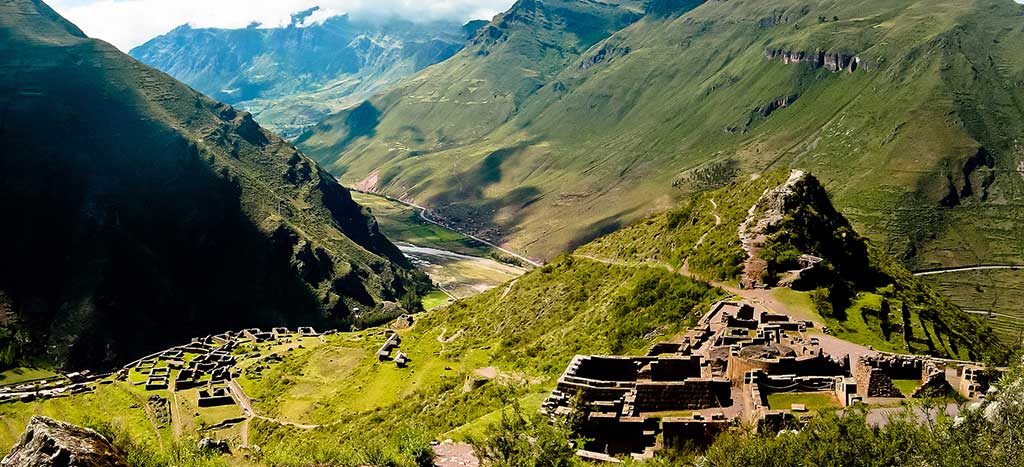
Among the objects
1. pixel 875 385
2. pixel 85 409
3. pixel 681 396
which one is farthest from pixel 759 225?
pixel 85 409

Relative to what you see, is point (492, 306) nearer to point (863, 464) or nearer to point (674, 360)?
point (674, 360)

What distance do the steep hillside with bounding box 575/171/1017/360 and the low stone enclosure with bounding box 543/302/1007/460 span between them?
40.9ft

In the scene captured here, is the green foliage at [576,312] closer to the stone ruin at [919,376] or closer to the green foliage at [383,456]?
the green foliage at [383,456]

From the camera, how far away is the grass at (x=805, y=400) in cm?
3781

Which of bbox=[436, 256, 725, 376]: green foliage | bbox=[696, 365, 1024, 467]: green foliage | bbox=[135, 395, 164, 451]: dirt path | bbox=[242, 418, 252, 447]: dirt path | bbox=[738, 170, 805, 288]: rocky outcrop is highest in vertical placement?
bbox=[696, 365, 1024, 467]: green foliage

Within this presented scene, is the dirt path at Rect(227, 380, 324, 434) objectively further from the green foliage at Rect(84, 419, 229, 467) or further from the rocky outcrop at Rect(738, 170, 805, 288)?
the rocky outcrop at Rect(738, 170, 805, 288)

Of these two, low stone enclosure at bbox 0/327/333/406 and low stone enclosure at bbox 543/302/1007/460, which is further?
low stone enclosure at bbox 0/327/333/406

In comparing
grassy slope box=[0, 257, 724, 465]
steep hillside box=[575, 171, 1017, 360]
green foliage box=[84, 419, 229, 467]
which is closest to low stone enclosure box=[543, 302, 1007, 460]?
grassy slope box=[0, 257, 724, 465]

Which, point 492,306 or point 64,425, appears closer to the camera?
point 64,425

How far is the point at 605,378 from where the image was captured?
146 ft

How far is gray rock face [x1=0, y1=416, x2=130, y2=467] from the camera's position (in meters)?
29.1

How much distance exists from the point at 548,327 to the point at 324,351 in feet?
203

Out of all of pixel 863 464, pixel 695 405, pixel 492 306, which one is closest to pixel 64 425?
pixel 695 405

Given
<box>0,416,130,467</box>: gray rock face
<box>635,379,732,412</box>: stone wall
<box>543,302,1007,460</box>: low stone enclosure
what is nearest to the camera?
<box>0,416,130,467</box>: gray rock face
